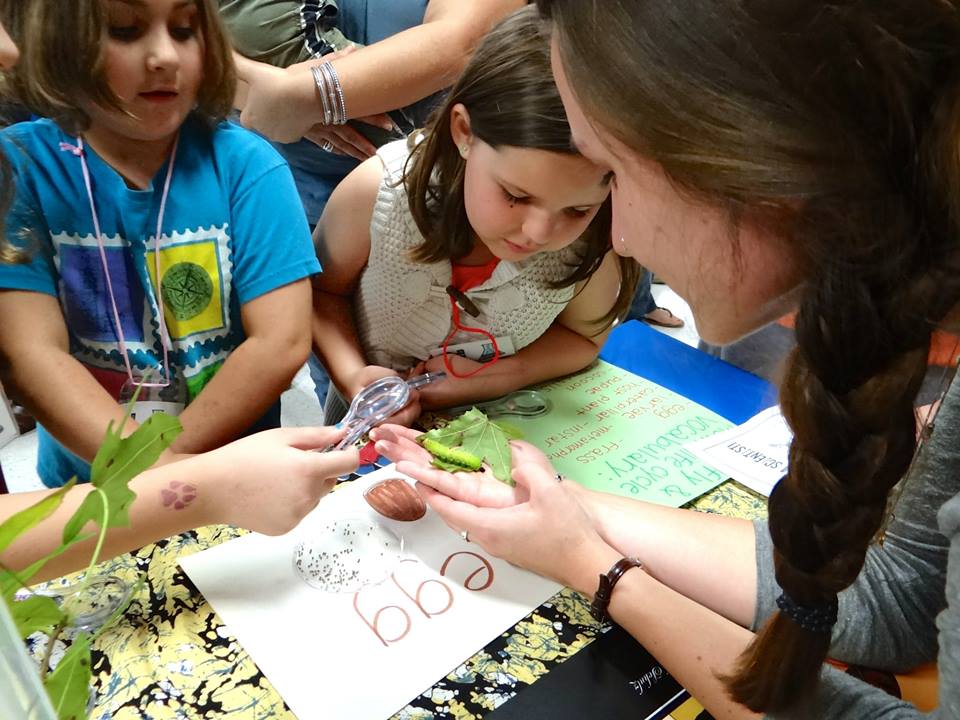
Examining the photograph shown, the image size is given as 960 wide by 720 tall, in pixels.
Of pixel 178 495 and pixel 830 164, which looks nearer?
pixel 830 164

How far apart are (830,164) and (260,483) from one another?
1.84ft

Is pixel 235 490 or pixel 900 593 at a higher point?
pixel 235 490

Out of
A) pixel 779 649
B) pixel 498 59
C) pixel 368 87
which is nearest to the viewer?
pixel 779 649

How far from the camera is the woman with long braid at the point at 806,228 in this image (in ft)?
1.36

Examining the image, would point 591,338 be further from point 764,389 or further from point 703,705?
point 703,705

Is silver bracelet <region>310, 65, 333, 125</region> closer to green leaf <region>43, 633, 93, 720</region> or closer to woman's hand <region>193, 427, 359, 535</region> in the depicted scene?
woman's hand <region>193, 427, 359, 535</region>

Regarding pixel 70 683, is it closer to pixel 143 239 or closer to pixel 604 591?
pixel 604 591

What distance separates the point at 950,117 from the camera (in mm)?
409

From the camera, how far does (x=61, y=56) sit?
2.58 ft

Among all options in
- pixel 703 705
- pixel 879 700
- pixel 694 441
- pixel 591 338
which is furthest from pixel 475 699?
pixel 591 338

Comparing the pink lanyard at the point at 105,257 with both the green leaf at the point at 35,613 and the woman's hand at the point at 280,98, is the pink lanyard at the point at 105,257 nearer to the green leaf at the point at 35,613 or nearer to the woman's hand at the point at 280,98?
the woman's hand at the point at 280,98

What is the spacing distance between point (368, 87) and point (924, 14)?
2.79ft

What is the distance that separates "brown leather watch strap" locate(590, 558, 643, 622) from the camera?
0.68m

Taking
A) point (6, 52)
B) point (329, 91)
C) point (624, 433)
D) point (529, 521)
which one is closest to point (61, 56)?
point (6, 52)
